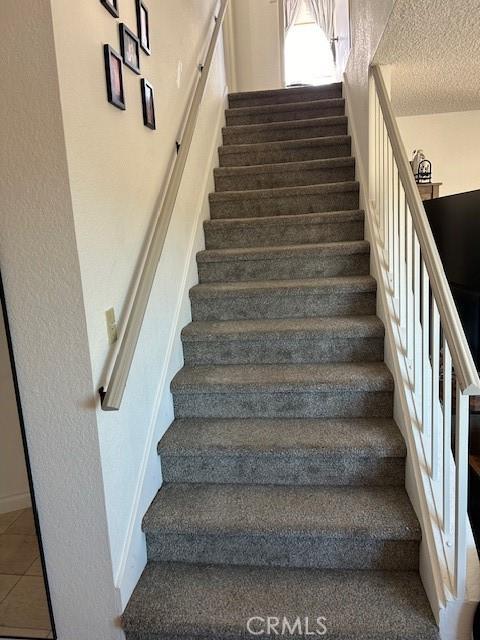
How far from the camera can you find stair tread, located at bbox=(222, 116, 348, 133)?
3.38 metres

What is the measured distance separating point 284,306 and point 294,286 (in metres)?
0.12

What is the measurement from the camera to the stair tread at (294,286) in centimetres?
232

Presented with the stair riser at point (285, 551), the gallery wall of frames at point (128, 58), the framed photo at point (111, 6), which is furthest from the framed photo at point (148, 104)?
the stair riser at point (285, 551)

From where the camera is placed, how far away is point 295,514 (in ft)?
5.30

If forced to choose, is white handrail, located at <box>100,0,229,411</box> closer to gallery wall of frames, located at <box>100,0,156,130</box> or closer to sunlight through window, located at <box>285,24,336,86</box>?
gallery wall of frames, located at <box>100,0,156,130</box>

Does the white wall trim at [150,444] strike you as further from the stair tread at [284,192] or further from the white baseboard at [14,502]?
the white baseboard at [14,502]

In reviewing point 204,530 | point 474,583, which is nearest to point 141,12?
point 204,530

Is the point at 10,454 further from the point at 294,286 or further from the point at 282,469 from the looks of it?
the point at 294,286

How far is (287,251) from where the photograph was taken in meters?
2.53

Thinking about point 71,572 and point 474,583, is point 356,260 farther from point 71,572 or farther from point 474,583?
point 71,572

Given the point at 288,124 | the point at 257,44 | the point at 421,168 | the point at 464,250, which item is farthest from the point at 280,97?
the point at 464,250

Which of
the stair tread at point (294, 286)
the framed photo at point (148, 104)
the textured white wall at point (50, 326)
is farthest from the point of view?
the stair tread at point (294, 286)

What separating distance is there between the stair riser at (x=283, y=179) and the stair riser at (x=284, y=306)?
1.11 meters

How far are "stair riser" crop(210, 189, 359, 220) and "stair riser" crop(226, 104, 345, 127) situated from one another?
1.15m
